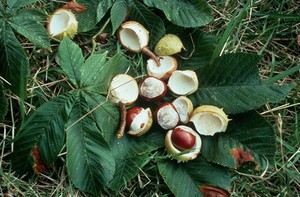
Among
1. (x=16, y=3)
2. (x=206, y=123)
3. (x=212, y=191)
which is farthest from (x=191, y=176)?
(x=16, y=3)

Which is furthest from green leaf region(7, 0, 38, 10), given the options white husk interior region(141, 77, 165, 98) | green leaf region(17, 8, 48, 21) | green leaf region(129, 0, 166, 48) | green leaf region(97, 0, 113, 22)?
white husk interior region(141, 77, 165, 98)

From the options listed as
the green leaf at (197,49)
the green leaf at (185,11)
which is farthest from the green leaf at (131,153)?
the green leaf at (185,11)

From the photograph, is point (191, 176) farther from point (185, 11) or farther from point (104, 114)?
point (185, 11)

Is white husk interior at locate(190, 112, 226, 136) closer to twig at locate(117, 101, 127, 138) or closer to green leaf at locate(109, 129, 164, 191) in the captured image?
green leaf at locate(109, 129, 164, 191)

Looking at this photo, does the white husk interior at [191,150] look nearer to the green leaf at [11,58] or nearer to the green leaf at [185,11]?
the green leaf at [185,11]

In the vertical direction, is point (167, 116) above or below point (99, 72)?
below

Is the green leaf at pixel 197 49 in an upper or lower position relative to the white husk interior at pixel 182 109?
upper
